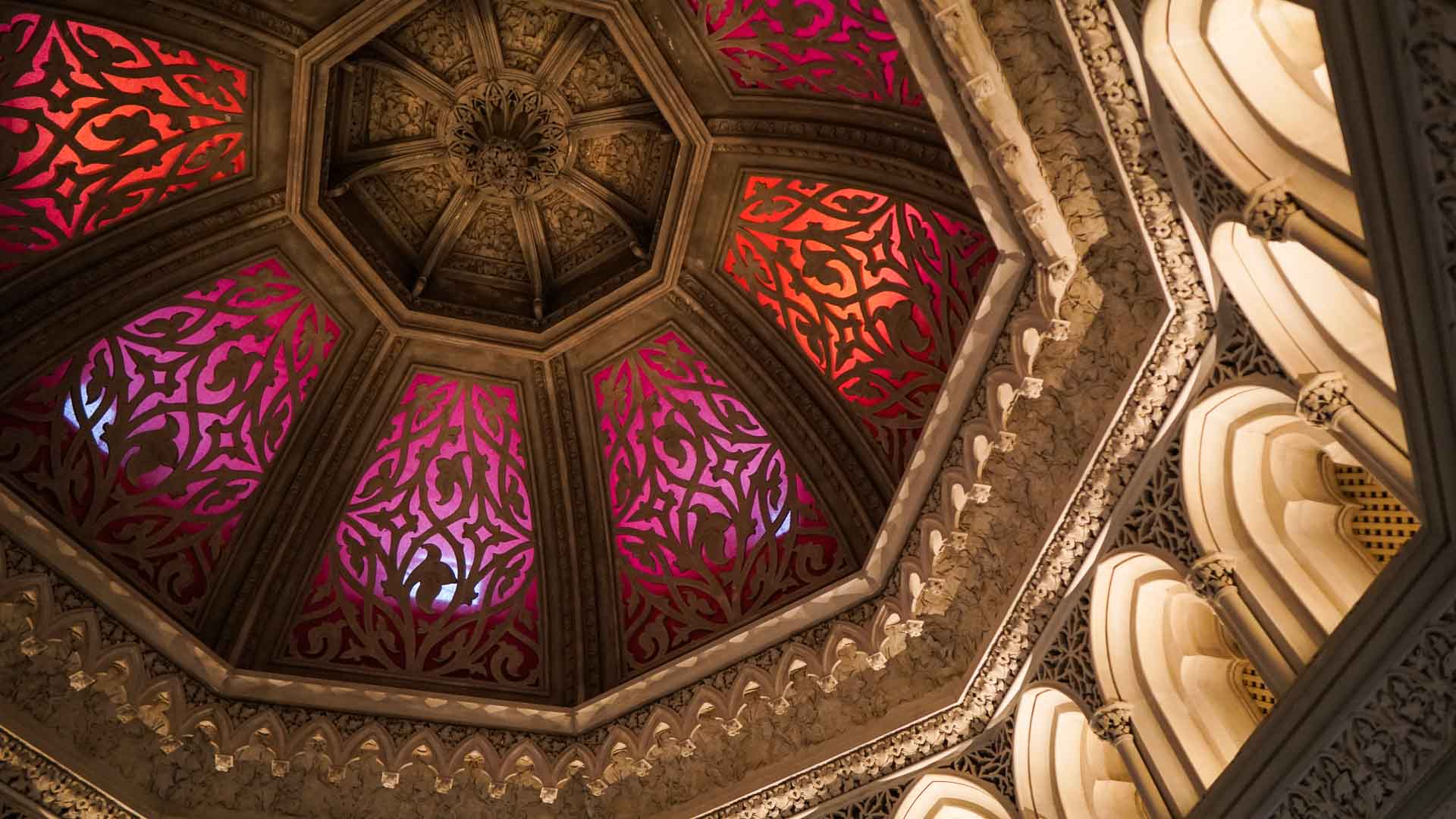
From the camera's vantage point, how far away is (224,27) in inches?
212

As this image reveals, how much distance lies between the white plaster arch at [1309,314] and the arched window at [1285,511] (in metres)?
0.16

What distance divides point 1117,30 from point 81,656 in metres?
4.73

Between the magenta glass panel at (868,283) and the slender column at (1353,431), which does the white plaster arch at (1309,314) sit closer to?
the slender column at (1353,431)

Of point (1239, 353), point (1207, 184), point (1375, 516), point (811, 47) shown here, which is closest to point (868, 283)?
point (811, 47)

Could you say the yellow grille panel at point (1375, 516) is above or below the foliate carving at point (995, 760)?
above

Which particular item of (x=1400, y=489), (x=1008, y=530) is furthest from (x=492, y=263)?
(x=1400, y=489)

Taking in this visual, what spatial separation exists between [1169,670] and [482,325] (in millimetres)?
4011

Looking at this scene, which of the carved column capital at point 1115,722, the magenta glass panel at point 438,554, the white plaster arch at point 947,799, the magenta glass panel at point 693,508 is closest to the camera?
the carved column capital at point 1115,722

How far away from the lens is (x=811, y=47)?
211 inches

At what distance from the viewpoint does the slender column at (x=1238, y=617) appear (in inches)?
134

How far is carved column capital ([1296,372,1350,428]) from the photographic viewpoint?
3205mm

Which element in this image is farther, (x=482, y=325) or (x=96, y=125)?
(x=482, y=325)

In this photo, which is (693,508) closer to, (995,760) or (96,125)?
(995,760)

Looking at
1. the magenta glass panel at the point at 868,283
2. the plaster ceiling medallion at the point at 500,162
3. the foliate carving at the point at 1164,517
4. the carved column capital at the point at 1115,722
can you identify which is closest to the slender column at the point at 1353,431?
the foliate carving at the point at 1164,517
